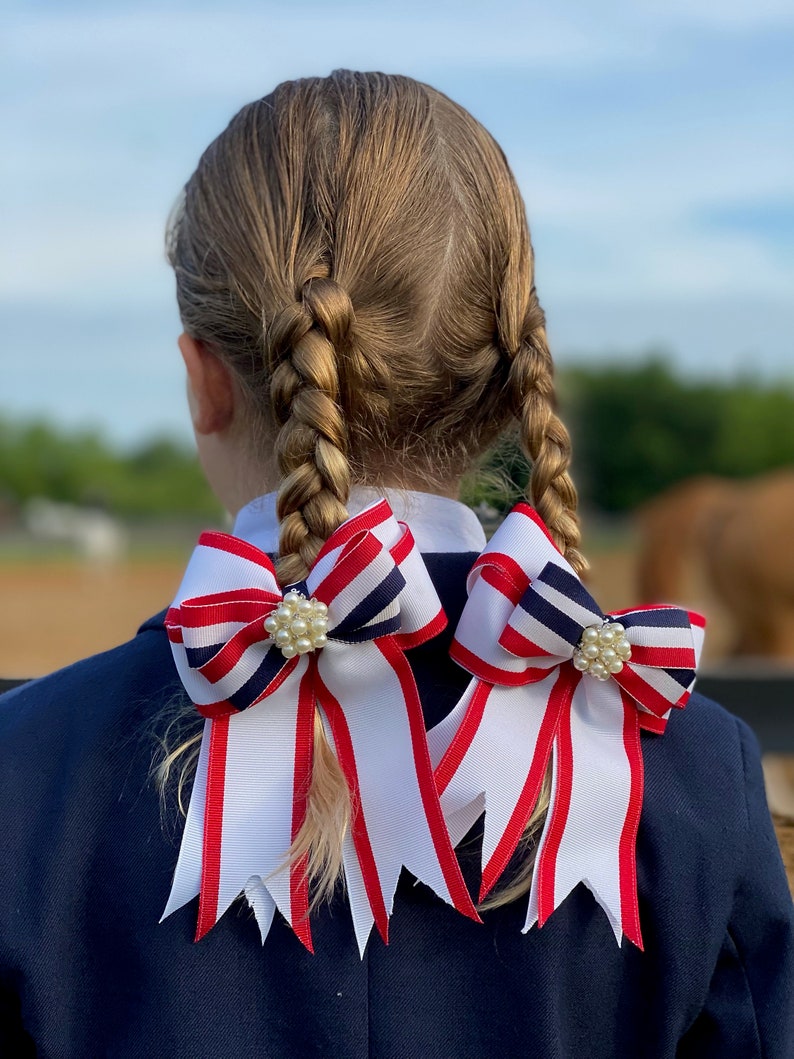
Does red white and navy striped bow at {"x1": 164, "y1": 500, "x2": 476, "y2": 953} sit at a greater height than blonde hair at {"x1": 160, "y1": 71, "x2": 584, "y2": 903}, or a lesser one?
lesser

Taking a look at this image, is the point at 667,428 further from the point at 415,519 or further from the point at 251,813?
the point at 251,813

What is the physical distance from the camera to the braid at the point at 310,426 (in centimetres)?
108

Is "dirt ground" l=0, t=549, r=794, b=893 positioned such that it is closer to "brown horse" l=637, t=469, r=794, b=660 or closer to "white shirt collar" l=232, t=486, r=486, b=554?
"brown horse" l=637, t=469, r=794, b=660

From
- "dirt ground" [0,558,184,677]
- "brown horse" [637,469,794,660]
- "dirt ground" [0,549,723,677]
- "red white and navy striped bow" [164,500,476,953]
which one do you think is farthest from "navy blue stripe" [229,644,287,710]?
"dirt ground" [0,558,184,677]

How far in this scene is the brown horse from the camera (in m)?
11.0

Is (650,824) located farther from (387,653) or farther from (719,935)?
(387,653)

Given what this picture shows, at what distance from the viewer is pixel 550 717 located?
1130 millimetres

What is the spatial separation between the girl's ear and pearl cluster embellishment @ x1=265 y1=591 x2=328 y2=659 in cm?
29

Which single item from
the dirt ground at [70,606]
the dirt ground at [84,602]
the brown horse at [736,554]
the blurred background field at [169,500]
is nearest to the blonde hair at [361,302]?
the brown horse at [736,554]

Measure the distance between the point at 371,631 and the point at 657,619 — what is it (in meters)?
0.27

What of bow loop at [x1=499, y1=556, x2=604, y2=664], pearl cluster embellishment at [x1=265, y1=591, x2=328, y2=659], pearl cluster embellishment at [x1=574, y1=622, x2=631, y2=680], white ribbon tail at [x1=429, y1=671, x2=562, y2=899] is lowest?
white ribbon tail at [x1=429, y1=671, x2=562, y2=899]

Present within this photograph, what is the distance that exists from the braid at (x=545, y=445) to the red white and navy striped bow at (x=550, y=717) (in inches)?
2.0

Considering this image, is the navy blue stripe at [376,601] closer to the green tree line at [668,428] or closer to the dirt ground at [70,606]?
the dirt ground at [70,606]

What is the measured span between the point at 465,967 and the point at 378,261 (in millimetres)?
668
